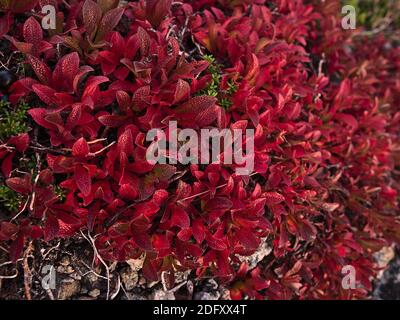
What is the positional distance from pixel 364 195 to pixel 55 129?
1.74m

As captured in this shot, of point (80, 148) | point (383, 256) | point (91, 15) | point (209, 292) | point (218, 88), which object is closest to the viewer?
point (80, 148)

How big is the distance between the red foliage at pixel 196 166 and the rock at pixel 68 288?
0.28 m

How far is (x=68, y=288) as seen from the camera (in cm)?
218

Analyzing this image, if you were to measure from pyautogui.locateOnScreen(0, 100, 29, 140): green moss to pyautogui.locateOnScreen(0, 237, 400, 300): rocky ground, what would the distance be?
20.1 inches

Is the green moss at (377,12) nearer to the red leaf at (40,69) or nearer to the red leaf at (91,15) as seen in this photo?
the red leaf at (91,15)

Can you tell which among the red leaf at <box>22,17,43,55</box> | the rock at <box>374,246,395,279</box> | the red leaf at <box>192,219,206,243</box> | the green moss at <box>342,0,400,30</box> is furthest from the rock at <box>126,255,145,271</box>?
the green moss at <box>342,0,400,30</box>

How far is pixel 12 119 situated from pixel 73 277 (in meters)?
0.76

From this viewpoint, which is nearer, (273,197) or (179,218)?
(179,218)

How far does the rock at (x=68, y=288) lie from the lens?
2.17 meters

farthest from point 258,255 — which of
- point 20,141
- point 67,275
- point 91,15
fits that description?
point 91,15

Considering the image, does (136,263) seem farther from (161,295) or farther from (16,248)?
(16,248)

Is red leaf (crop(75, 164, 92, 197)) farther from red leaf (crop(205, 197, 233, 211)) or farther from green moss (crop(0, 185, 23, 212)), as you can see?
red leaf (crop(205, 197, 233, 211))

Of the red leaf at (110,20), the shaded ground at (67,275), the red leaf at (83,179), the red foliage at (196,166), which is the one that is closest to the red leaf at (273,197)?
the red foliage at (196,166)

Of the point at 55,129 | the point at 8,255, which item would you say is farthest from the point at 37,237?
the point at 55,129
